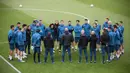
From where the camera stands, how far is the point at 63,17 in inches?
1154

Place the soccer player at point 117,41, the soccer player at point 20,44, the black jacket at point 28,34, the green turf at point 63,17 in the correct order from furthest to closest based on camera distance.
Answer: the black jacket at point 28,34 < the soccer player at point 117,41 < the soccer player at point 20,44 < the green turf at point 63,17

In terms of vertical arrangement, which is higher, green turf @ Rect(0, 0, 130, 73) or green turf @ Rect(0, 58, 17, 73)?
green turf @ Rect(0, 0, 130, 73)

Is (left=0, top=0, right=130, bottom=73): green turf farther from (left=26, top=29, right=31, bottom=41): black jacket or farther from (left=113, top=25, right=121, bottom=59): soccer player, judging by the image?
(left=26, top=29, right=31, bottom=41): black jacket

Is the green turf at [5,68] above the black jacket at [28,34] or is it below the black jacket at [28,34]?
below

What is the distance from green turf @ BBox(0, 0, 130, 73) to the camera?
17266 mm

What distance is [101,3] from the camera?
34.1 metres

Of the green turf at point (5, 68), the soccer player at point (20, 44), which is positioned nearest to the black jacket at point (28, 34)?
the soccer player at point (20, 44)

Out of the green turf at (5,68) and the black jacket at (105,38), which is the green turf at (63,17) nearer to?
the green turf at (5,68)


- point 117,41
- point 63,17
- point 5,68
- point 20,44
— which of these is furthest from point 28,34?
point 63,17

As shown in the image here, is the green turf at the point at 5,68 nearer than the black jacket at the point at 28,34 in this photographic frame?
Yes

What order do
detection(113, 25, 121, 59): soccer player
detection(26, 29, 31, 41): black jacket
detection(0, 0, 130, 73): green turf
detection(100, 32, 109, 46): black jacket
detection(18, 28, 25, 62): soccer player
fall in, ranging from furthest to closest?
detection(26, 29, 31, 41): black jacket, detection(113, 25, 121, 59): soccer player, detection(18, 28, 25, 62): soccer player, detection(100, 32, 109, 46): black jacket, detection(0, 0, 130, 73): green turf

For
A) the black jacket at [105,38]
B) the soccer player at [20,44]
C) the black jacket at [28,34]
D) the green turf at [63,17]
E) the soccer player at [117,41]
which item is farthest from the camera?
the black jacket at [28,34]

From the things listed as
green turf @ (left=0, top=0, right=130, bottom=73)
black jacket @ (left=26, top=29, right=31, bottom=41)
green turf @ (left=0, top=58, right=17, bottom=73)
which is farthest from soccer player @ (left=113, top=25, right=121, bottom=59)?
green turf @ (left=0, top=58, right=17, bottom=73)

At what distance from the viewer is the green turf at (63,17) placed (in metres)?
17.3
